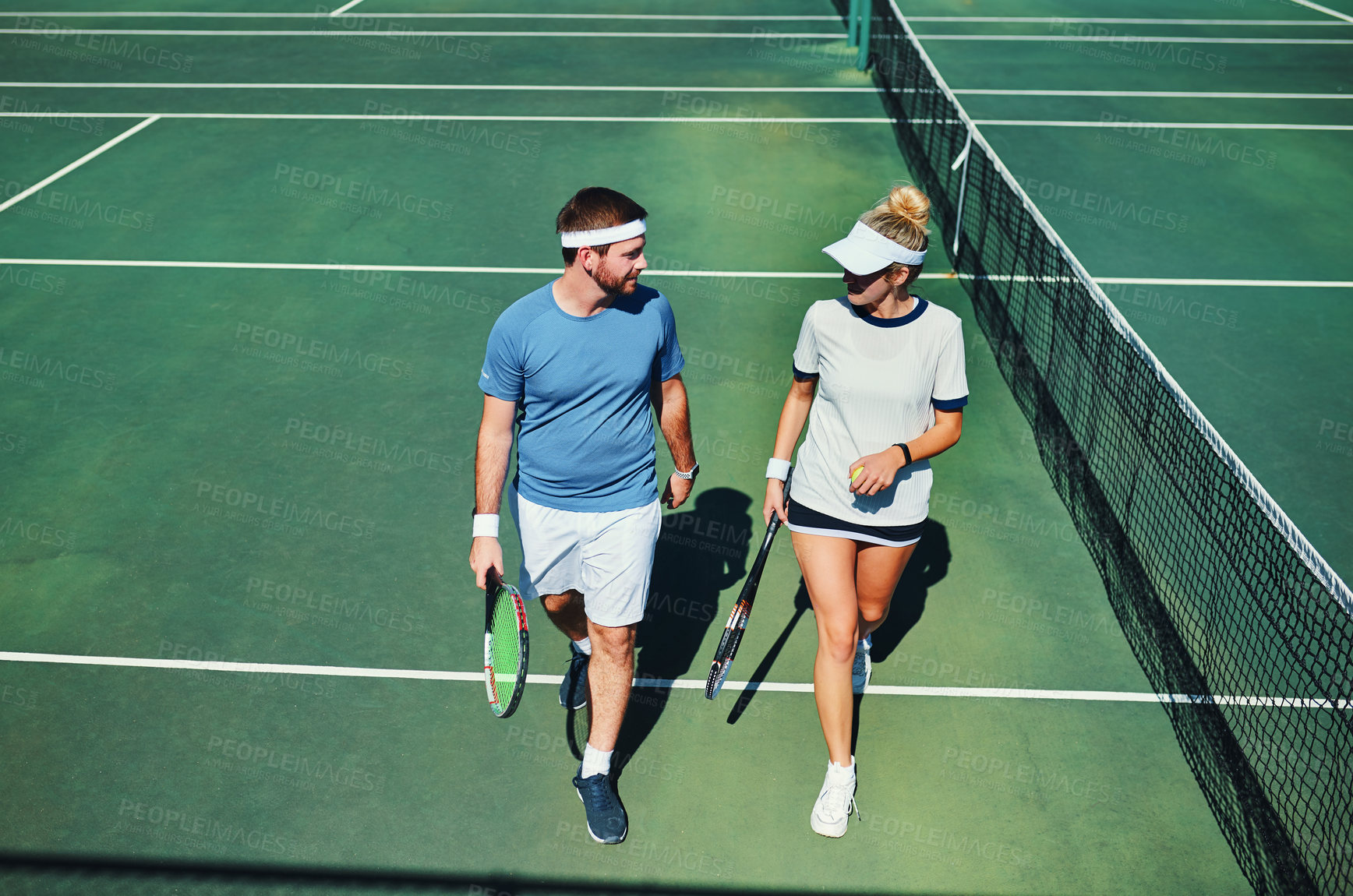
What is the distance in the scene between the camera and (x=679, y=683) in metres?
5.07

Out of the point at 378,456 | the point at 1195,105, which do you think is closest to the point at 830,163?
the point at 1195,105

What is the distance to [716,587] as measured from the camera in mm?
5711

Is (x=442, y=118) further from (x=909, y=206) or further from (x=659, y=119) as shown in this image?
(x=909, y=206)

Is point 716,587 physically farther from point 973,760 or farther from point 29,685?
point 29,685

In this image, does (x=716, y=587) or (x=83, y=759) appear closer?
(x=83, y=759)

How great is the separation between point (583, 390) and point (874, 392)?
1.07 m

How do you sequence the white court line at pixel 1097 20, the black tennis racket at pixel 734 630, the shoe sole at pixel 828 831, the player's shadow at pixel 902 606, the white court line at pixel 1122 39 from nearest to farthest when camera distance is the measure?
the shoe sole at pixel 828 831, the black tennis racket at pixel 734 630, the player's shadow at pixel 902 606, the white court line at pixel 1122 39, the white court line at pixel 1097 20

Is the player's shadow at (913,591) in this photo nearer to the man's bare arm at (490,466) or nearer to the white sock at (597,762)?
the white sock at (597,762)

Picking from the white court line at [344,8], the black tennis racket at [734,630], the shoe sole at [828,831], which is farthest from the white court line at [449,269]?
the white court line at [344,8]

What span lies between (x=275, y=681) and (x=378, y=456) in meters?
2.03

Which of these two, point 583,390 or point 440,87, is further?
point 440,87

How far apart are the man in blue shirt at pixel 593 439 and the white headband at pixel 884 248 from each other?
2.43 ft

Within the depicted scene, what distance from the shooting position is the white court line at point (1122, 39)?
1672 centimetres

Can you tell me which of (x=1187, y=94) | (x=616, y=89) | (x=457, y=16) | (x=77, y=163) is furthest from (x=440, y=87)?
(x=1187, y=94)
